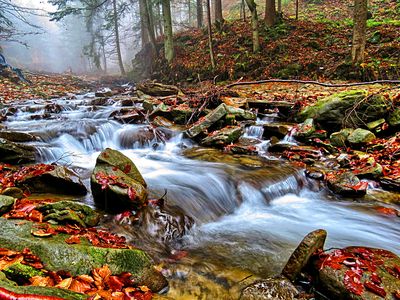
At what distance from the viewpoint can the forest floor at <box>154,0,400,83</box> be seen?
1188 centimetres

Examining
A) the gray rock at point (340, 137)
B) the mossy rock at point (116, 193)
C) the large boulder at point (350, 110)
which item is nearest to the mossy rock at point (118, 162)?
the mossy rock at point (116, 193)

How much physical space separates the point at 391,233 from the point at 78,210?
14.8 ft

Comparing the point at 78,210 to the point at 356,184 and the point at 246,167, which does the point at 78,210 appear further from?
the point at 356,184

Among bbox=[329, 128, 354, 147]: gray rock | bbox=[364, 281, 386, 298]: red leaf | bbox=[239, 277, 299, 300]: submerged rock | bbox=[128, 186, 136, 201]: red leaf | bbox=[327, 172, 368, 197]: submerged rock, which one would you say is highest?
bbox=[128, 186, 136, 201]: red leaf

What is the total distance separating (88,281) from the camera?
238cm

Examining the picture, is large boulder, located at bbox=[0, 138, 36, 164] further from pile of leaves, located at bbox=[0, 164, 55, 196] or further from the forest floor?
the forest floor

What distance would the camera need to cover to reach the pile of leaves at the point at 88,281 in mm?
2199

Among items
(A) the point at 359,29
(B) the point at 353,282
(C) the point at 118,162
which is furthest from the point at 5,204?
(A) the point at 359,29

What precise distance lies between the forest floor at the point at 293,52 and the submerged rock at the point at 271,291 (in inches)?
415

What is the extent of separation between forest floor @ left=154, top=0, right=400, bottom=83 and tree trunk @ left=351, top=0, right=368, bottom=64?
Answer: 0.40 m

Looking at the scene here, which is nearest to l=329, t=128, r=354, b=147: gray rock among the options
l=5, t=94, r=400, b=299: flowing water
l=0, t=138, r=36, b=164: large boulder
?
l=5, t=94, r=400, b=299: flowing water

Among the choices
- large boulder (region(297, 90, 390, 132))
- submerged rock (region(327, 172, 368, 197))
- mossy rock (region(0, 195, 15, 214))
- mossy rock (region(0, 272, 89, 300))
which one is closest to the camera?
mossy rock (region(0, 272, 89, 300))

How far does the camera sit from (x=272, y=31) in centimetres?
1642

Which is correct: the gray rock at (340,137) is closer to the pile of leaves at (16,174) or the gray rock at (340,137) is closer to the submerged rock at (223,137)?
the submerged rock at (223,137)
